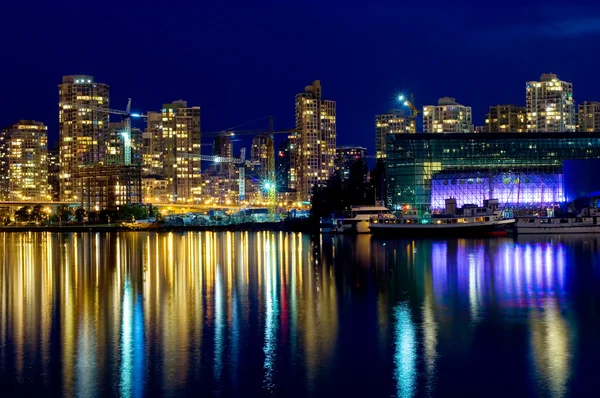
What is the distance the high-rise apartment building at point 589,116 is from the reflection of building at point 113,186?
98313 millimetres

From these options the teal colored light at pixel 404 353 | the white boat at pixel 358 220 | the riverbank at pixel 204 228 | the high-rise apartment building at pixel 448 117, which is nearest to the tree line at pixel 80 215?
the riverbank at pixel 204 228

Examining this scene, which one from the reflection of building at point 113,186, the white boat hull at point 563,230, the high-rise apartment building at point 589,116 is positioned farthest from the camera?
the high-rise apartment building at point 589,116

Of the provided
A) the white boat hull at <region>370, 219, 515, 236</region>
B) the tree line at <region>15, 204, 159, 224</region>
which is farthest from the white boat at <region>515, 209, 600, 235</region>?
the tree line at <region>15, 204, 159, 224</region>

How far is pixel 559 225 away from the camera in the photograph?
71.8 metres

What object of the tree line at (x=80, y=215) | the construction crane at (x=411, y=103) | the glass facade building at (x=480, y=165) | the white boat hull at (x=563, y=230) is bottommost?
the white boat hull at (x=563, y=230)

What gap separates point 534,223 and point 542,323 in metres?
48.8

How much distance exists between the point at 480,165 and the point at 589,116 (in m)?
102

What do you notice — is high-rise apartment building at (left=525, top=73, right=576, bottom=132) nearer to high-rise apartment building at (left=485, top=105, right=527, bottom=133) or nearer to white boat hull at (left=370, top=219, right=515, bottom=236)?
Answer: high-rise apartment building at (left=485, top=105, right=527, bottom=133)

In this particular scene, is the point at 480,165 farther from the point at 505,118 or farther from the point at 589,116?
the point at 589,116

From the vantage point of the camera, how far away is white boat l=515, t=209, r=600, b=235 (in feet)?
233

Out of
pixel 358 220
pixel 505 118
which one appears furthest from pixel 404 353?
pixel 505 118

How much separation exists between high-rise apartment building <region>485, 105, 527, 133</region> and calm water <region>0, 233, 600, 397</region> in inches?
5712

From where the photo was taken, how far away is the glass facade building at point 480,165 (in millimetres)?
98750

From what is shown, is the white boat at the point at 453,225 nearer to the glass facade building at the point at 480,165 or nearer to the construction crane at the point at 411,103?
the glass facade building at the point at 480,165
